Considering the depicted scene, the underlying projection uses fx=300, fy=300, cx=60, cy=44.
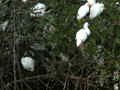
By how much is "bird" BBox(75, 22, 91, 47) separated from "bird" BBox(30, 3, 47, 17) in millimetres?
489

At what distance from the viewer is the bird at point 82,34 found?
4.64 feet

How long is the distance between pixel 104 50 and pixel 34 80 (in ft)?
1.47

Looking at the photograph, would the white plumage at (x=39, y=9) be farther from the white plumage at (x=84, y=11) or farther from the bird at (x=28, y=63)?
the white plumage at (x=84, y=11)

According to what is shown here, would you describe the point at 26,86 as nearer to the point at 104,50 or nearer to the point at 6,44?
the point at 6,44

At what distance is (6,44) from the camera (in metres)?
1.85

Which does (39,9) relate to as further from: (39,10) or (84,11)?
(84,11)

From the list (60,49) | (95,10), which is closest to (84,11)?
(95,10)

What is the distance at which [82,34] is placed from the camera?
1.42 m

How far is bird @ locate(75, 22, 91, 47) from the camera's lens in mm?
1413

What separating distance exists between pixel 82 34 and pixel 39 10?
1.85 ft

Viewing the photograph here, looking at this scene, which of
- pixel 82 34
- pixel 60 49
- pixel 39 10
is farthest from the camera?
pixel 39 10

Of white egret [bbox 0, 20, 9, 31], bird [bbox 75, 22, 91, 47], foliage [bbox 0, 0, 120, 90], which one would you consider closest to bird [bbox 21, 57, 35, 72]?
foliage [bbox 0, 0, 120, 90]

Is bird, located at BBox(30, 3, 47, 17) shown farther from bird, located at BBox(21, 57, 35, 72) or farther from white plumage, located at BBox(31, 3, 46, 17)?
bird, located at BBox(21, 57, 35, 72)

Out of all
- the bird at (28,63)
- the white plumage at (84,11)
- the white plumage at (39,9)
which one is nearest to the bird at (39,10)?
the white plumage at (39,9)
